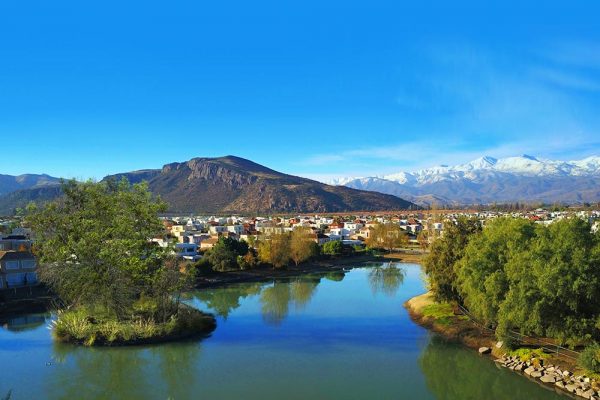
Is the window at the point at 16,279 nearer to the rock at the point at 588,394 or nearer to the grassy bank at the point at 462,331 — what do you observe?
the grassy bank at the point at 462,331

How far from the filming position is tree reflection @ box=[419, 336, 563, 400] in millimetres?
17656

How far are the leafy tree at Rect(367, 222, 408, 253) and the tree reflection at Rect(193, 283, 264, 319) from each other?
27.0 metres

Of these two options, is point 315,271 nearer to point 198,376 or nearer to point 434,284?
point 434,284

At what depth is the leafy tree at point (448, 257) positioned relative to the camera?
26.6 meters

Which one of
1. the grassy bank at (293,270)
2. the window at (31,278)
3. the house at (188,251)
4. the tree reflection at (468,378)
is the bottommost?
the tree reflection at (468,378)

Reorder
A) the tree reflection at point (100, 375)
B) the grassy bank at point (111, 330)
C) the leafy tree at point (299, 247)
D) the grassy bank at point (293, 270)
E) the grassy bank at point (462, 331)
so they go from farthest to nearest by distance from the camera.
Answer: the leafy tree at point (299, 247)
the grassy bank at point (293, 270)
the grassy bank at point (111, 330)
the grassy bank at point (462, 331)
the tree reflection at point (100, 375)

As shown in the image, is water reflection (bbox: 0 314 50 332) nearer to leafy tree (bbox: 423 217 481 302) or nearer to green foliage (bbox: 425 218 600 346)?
leafy tree (bbox: 423 217 481 302)

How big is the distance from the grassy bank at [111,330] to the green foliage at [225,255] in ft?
68.2

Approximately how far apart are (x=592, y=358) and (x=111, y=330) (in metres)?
19.7

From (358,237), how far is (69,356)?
182 feet

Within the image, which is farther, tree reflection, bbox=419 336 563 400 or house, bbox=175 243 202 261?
house, bbox=175 243 202 261

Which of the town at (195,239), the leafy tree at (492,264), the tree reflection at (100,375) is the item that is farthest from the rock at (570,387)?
the tree reflection at (100,375)

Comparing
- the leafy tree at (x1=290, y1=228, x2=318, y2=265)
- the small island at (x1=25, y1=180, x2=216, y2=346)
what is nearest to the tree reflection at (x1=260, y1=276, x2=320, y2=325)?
the leafy tree at (x1=290, y1=228, x2=318, y2=265)

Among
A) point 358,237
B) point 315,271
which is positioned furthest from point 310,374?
point 358,237
